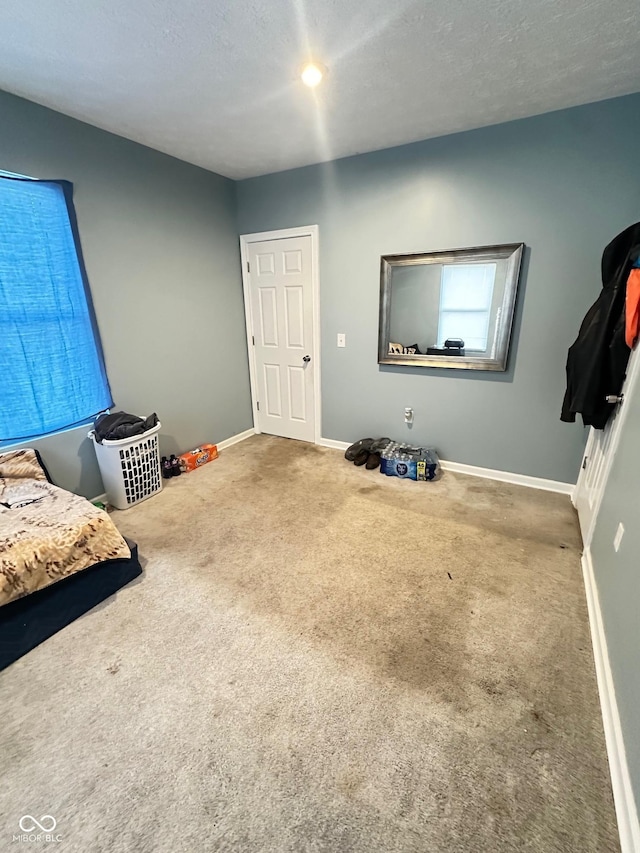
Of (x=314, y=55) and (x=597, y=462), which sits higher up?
(x=314, y=55)

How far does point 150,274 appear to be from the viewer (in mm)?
2857

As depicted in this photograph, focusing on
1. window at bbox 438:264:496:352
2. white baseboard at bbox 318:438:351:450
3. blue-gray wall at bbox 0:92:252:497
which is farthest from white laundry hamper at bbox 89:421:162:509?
window at bbox 438:264:496:352

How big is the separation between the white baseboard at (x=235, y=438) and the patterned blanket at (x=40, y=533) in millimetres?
1758

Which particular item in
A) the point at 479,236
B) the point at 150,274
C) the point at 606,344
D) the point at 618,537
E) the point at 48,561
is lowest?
the point at 48,561

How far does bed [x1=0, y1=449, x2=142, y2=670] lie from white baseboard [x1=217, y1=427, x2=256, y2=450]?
5.87ft

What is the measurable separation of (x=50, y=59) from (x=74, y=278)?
109 cm

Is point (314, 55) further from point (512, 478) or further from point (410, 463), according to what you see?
point (512, 478)

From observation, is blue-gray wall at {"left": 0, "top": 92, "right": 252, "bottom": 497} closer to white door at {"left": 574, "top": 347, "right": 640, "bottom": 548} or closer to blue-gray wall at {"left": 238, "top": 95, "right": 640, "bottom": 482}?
blue-gray wall at {"left": 238, "top": 95, "right": 640, "bottom": 482}

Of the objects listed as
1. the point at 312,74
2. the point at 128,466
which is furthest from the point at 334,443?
the point at 312,74

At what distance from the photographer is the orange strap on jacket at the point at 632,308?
1.82 metres

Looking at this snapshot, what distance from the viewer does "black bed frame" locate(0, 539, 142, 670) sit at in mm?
1513

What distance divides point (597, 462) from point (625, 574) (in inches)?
42.6

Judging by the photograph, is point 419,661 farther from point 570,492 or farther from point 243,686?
point 570,492

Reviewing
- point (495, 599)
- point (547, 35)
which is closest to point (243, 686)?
point (495, 599)
